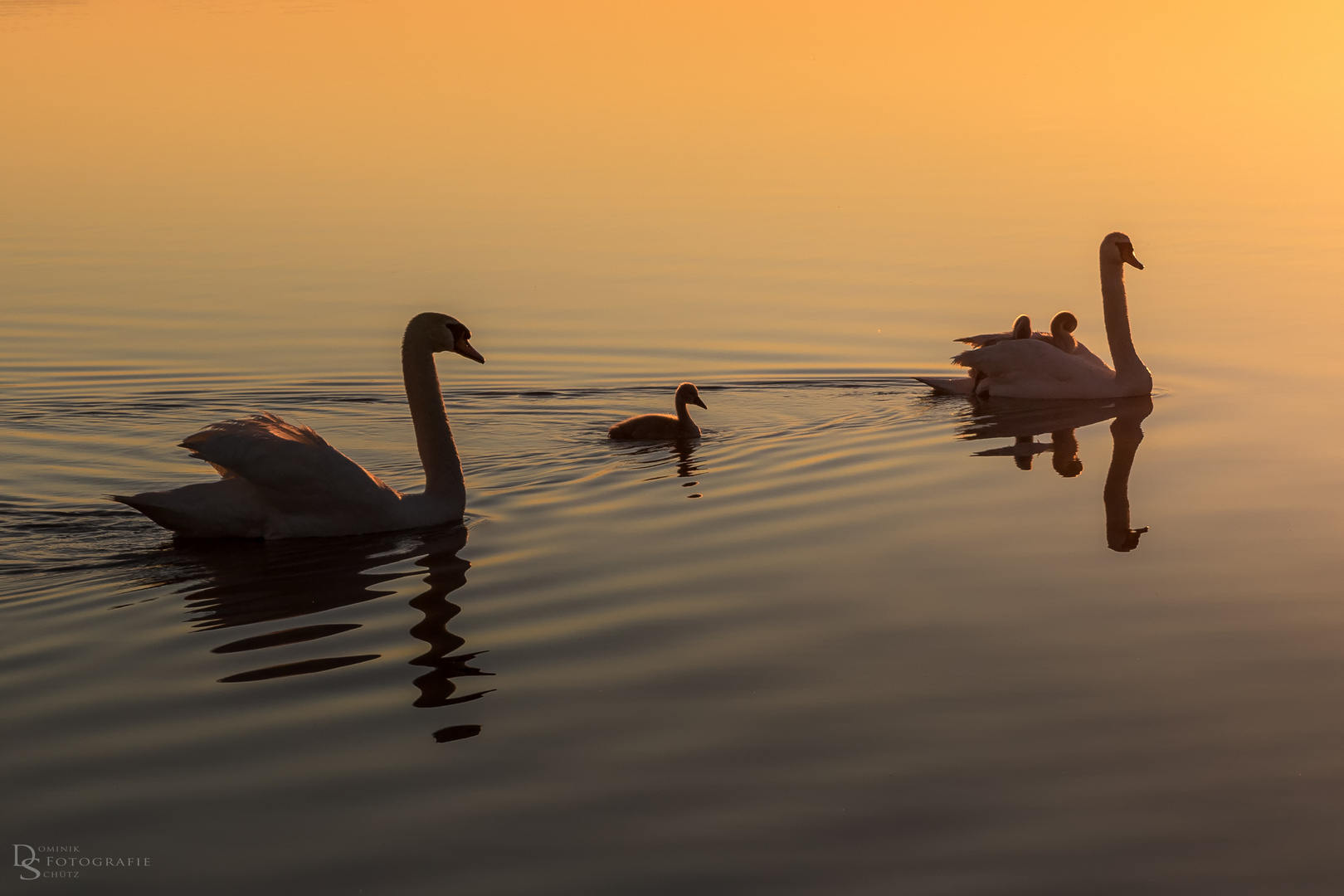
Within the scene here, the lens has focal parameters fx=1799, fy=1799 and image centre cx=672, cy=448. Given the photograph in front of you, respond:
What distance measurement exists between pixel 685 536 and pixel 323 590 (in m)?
1.99

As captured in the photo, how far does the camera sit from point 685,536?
9.59 metres

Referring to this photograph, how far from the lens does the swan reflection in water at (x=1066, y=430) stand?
36.4 feet

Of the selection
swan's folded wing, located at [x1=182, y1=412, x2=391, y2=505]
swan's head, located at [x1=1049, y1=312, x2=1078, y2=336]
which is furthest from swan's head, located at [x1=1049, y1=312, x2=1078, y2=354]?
swan's folded wing, located at [x1=182, y1=412, x2=391, y2=505]

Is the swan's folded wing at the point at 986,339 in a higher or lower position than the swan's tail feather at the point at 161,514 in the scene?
higher

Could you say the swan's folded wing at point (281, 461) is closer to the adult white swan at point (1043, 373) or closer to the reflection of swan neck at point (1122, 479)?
the reflection of swan neck at point (1122, 479)

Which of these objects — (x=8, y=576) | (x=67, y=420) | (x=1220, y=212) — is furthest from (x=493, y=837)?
(x=1220, y=212)

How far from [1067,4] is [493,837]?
54450 mm

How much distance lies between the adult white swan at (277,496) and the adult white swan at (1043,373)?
585 centimetres

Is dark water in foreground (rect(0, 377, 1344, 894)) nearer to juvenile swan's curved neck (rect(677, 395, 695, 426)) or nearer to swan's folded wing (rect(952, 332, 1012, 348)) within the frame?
juvenile swan's curved neck (rect(677, 395, 695, 426))

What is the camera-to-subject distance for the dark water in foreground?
18.5ft

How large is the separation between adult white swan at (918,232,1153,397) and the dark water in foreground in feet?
8.23

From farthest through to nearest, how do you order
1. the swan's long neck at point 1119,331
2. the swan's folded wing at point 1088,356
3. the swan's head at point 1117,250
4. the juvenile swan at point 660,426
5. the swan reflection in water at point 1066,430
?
1. the swan's head at point 1117,250
2. the swan's folded wing at point 1088,356
3. the swan's long neck at point 1119,331
4. the juvenile swan at point 660,426
5. the swan reflection in water at point 1066,430

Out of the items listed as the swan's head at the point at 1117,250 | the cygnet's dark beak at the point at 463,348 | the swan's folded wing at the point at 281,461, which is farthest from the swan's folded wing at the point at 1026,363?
the swan's folded wing at the point at 281,461

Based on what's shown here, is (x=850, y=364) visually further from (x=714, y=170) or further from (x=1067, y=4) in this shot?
(x=1067, y=4)
